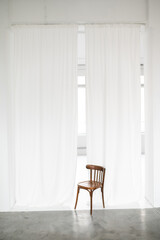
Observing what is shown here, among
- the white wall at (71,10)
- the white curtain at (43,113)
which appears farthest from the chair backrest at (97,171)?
the white wall at (71,10)

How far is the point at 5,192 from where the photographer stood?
3664 millimetres

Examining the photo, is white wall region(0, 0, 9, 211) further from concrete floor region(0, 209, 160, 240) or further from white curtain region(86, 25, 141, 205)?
white curtain region(86, 25, 141, 205)

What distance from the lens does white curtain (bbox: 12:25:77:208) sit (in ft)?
12.6

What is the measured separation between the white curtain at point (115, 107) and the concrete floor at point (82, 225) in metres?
0.51

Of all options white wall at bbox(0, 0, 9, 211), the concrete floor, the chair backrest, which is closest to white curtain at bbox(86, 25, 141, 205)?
the chair backrest

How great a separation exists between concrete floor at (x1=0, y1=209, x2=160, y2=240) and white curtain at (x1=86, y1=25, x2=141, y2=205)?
51cm

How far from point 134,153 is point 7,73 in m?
2.53

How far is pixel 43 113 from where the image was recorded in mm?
3846

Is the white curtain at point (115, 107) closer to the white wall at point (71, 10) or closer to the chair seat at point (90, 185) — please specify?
the white wall at point (71, 10)

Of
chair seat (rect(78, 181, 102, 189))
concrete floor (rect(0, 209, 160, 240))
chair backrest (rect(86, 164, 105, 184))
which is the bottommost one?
concrete floor (rect(0, 209, 160, 240))

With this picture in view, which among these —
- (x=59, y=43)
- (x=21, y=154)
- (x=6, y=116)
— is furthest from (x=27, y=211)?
(x=59, y=43)

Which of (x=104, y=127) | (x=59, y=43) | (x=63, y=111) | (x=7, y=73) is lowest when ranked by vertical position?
(x=104, y=127)

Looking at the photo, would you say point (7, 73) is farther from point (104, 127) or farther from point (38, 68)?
point (104, 127)

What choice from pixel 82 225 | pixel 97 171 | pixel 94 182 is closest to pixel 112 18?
pixel 97 171
